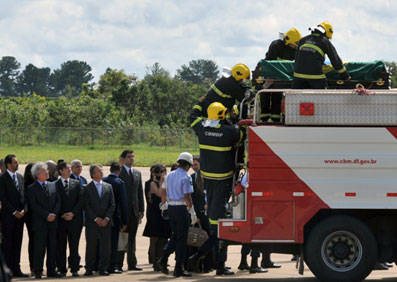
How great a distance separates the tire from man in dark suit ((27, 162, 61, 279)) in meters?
3.98

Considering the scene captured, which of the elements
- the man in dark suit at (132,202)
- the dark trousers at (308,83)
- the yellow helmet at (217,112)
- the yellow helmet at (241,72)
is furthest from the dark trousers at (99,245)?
the dark trousers at (308,83)

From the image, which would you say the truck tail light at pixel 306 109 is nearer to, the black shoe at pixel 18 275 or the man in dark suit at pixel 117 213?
the man in dark suit at pixel 117 213

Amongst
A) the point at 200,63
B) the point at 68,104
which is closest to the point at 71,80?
the point at 200,63

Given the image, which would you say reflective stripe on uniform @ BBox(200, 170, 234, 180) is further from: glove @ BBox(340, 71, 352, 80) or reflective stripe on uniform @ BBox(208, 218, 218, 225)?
glove @ BBox(340, 71, 352, 80)

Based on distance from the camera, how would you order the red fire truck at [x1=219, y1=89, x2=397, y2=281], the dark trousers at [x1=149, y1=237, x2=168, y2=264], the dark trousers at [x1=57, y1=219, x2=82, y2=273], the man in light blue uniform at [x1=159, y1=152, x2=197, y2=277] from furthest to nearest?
the dark trousers at [x1=149, y1=237, x2=168, y2=264]
the dark trousers at [x1=57, y1=219, x2=82, y2=273]
the man in light blue uniform at [x1=159, y1=152, x2=197, y2=277]
the red fire truck at [x1=219, y1=89, x2=397, y2=281]

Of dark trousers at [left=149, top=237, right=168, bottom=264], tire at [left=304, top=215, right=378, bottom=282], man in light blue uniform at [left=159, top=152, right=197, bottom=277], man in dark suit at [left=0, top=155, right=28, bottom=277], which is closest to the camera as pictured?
tire at [left=304, top=215, right=378, bottom=282]

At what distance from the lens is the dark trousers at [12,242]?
17.2 m

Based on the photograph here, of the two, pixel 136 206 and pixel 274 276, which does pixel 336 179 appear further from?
pixel 136 206

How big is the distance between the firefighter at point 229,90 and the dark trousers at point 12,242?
10.2 ft

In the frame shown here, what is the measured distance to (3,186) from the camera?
1711 centimetres

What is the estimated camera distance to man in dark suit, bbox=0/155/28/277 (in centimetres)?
1711

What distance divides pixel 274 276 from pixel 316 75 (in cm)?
327

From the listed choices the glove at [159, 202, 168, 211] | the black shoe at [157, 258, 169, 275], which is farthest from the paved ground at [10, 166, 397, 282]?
the glove at [159, 202, 168, 211]

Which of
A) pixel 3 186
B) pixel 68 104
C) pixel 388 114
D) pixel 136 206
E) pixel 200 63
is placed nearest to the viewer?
pixel 388 114
